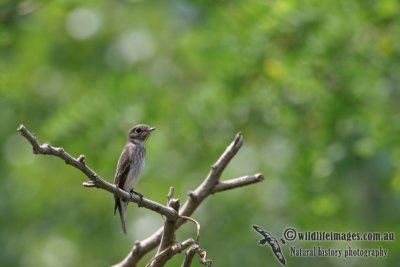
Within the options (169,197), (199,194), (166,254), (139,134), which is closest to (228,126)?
(139,134)

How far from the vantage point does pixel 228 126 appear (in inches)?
484

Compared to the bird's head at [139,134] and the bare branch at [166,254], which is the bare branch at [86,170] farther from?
the bird's head at [139,134]

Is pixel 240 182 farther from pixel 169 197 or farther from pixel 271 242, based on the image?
pixel 271 242

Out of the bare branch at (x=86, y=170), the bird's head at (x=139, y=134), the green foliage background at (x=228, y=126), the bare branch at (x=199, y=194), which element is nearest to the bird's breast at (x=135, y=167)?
the bird's head at (x=139, y=134)

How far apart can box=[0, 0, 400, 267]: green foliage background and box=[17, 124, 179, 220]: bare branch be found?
4.69m

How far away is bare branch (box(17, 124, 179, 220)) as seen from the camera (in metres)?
3.96

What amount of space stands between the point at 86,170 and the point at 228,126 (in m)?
8.14

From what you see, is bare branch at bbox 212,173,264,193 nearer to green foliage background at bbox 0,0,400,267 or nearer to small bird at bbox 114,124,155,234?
small bird at bbox 114,124,155,234

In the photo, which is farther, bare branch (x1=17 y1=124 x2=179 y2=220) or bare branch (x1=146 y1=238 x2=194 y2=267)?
bare branch (x1=146 y1=238 x2=194 y2=267)

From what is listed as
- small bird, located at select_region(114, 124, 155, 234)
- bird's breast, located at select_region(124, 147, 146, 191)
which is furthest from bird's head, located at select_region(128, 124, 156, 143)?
bird's breast, located at select_region(124, 147, 146, 191)

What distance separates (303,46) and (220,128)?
1700mm

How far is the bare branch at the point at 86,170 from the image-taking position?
3957 mm

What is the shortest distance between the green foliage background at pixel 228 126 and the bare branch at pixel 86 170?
Answer: 4692 millimetres

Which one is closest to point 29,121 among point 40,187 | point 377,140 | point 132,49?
point 40,187
